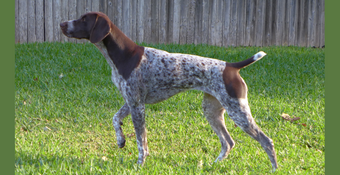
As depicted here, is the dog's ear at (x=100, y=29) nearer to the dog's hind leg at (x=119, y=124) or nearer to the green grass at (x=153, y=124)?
the dog's hind leg at (x=119, y=124)

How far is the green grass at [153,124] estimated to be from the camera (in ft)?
13.1

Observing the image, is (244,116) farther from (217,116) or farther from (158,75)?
(158,75)

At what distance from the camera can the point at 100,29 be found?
3844 millimetres

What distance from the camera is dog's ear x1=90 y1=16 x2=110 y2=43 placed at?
12.5 feet

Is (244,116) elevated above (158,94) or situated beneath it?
situated beneath

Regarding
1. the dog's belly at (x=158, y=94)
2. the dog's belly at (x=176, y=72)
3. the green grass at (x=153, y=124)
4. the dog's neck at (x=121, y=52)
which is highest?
the dog's neck at (x=121, y=52)

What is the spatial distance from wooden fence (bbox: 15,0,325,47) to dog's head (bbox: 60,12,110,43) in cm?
552

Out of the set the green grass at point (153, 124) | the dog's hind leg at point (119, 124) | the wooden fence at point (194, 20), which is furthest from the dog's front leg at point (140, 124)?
the wooden fence at point (194, 20)

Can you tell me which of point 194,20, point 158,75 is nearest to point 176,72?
point 158,75

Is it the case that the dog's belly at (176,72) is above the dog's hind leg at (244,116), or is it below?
above

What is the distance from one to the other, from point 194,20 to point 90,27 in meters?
6.06

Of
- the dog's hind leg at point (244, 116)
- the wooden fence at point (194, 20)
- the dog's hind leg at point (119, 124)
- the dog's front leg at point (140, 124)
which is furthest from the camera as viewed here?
the wooden fence at point (194, 20)

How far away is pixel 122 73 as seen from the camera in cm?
389

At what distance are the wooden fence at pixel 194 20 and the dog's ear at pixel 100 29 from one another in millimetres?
5600
